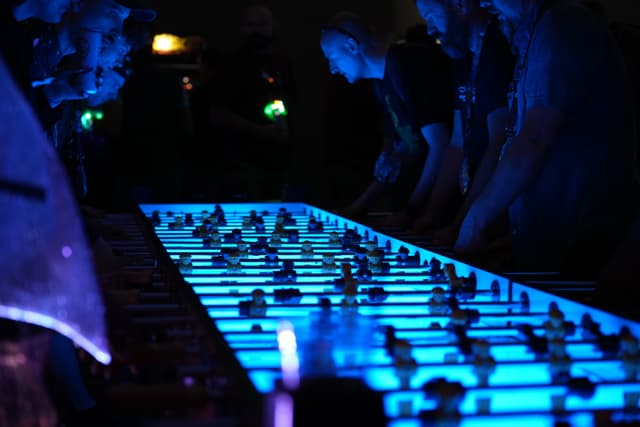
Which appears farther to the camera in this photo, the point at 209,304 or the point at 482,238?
the point at 482,238

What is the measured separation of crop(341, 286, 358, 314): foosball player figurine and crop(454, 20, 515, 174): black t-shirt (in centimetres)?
215

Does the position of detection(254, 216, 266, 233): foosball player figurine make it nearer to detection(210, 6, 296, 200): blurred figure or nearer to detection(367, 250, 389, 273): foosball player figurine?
detection(367, 250, 389, 273): foosball player figurine

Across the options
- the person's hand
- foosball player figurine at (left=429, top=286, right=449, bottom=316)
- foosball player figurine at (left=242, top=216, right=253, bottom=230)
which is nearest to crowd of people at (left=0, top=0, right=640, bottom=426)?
the person's hand

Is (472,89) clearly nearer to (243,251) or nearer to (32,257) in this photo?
(243,251)

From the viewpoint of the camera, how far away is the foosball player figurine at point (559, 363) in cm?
184

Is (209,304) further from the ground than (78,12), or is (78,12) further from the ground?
(78,12)

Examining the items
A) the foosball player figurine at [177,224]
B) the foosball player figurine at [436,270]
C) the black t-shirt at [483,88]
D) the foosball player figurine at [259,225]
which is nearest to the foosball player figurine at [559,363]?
the foosball player figurine at [436,270]

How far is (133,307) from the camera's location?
2477mm

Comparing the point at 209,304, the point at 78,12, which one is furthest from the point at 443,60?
the point at 209,304

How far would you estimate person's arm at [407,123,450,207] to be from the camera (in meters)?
5.58

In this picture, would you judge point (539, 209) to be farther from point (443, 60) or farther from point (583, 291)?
point (443, 60)

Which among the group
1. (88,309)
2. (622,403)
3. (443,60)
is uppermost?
(443,60)

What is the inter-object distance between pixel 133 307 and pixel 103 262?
19.6 inches

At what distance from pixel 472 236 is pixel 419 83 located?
7.00ft
